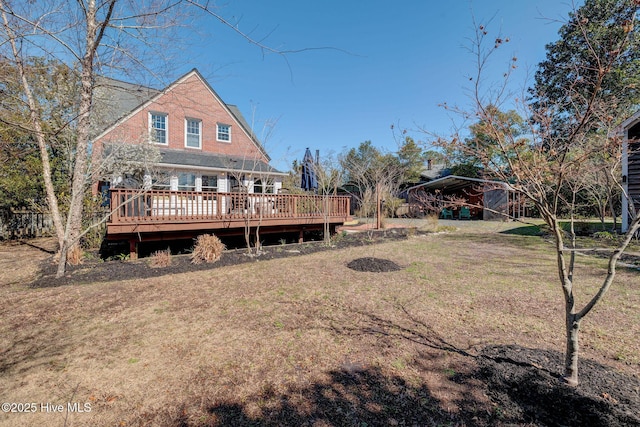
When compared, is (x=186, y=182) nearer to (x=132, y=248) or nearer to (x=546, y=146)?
(x=132, y=248)

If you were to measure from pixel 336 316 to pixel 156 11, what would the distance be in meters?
4.82

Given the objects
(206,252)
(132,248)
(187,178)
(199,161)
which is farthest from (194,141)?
(206,252)

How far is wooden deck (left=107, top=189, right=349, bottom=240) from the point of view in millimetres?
7129

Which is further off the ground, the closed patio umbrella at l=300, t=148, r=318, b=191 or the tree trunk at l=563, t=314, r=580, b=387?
the closed patio umbrella at l=300, t=148, r=318, b=191

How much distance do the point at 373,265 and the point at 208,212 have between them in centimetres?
534

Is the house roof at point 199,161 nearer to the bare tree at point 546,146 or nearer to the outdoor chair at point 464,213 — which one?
the bare tree at point 546,146

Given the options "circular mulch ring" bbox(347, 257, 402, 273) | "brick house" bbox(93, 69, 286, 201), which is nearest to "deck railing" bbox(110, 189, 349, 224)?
"brick house" bbox(93, 69, 286, 201)

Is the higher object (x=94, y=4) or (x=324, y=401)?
(x=94, y=4)

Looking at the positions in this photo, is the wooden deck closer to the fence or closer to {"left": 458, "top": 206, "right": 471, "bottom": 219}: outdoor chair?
the fence

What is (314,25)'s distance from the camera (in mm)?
5180

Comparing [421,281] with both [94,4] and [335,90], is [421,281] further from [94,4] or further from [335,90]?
[335,90]

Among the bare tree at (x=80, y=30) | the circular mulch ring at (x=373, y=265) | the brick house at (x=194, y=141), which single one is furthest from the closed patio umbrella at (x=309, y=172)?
the bare tree at (x=80, y=30)

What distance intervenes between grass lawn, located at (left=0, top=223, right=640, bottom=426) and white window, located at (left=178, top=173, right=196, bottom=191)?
875 cm

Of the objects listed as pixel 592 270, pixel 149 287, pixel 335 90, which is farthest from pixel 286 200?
pixel 335 90
